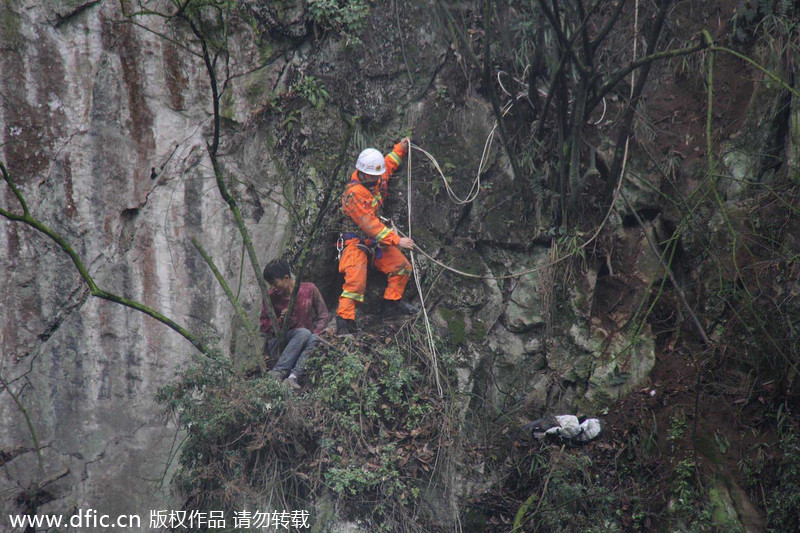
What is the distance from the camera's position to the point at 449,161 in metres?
6.51

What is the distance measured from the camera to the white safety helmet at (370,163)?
596 centimetres

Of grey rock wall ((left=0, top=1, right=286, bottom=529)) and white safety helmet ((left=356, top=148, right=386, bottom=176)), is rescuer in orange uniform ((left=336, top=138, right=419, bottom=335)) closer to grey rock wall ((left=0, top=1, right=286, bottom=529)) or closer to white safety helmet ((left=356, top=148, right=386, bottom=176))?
white safety helmet ((left=356, top=148, right=386, bottom=176))

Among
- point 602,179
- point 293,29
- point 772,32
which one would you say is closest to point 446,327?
point 602,179

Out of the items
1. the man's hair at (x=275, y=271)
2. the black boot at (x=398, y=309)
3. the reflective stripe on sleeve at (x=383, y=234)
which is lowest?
the black boot at (x=398, y=309)

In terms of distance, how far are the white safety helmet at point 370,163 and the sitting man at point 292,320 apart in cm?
111

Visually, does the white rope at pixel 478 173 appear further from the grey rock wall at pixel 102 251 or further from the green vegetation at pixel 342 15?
the grey rock wall at pixel 102 251

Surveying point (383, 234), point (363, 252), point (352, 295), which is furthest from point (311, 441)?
point (383, 234)

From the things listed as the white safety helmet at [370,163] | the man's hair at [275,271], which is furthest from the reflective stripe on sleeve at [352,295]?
the white safety helmet at [370,163]

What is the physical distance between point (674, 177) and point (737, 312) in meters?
1.42

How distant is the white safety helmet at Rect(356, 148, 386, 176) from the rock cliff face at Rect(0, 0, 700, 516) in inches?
22.4

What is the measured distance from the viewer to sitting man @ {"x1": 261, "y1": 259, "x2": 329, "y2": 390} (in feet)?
18.5

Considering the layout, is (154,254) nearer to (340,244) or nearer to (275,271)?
(275,271)

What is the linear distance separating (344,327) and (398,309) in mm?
556

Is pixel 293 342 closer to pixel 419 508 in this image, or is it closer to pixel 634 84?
pixel 419 508
